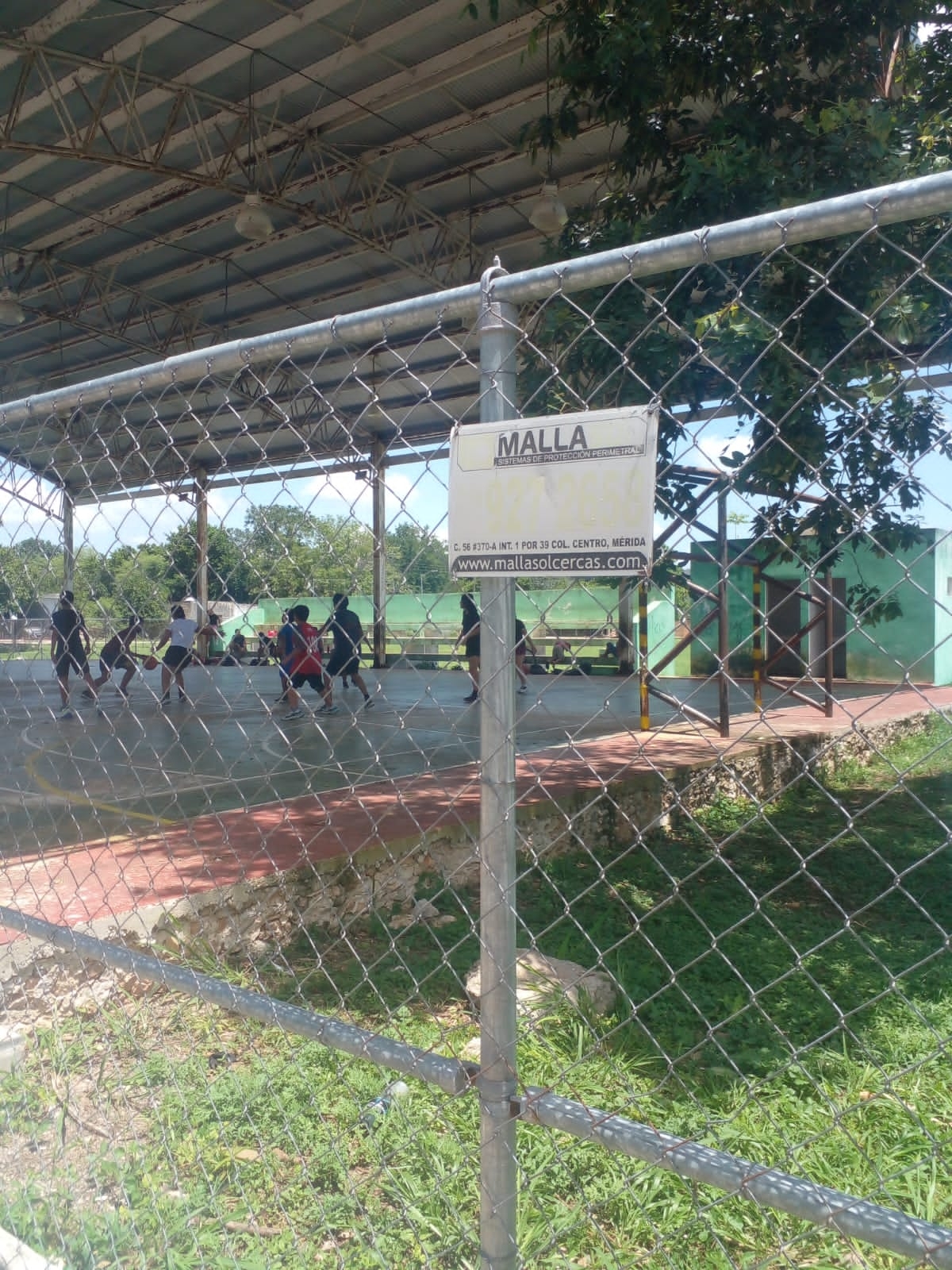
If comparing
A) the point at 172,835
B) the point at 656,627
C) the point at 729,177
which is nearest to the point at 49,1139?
the point at 172,835

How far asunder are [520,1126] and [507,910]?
6.34 ft

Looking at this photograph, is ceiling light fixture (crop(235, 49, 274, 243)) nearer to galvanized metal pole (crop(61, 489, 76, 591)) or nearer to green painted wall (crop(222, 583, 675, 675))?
green painted wall (crop(222, 583, 675, 675))

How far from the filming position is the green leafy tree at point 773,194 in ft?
14.5

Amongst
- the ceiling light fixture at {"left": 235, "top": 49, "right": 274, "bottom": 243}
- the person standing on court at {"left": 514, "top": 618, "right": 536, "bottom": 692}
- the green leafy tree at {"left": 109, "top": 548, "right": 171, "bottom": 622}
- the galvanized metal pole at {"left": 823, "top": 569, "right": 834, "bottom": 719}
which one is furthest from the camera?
the ceiling light fixture at {"left": 235, "top": 49, "right": 274, "bottom": 243}

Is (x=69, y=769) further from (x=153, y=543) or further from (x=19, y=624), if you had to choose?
(x=153, y=543)

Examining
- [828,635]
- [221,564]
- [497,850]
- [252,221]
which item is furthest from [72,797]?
[497,850]

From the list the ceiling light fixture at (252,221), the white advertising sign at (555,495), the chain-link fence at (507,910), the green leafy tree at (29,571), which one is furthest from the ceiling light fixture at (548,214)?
the white advertising sign at (555,495)

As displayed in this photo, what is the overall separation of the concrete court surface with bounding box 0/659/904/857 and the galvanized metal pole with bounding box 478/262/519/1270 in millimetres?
2216

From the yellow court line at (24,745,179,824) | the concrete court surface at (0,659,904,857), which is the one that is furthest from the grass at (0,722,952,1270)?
the yellow court line at (24,745,179,824)

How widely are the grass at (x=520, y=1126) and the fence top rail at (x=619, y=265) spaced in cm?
78

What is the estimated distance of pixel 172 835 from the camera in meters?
5.91

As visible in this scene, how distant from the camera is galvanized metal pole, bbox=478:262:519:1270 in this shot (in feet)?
5.11

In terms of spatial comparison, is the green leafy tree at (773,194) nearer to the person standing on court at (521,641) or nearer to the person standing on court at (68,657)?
the person standing on court at (521,641)

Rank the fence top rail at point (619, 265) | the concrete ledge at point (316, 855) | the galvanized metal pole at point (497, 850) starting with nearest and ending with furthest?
the fence top rail at point (619, 265), the galvanized metal pole at point (497, 850), the concrete ledge at point (316, 855)
